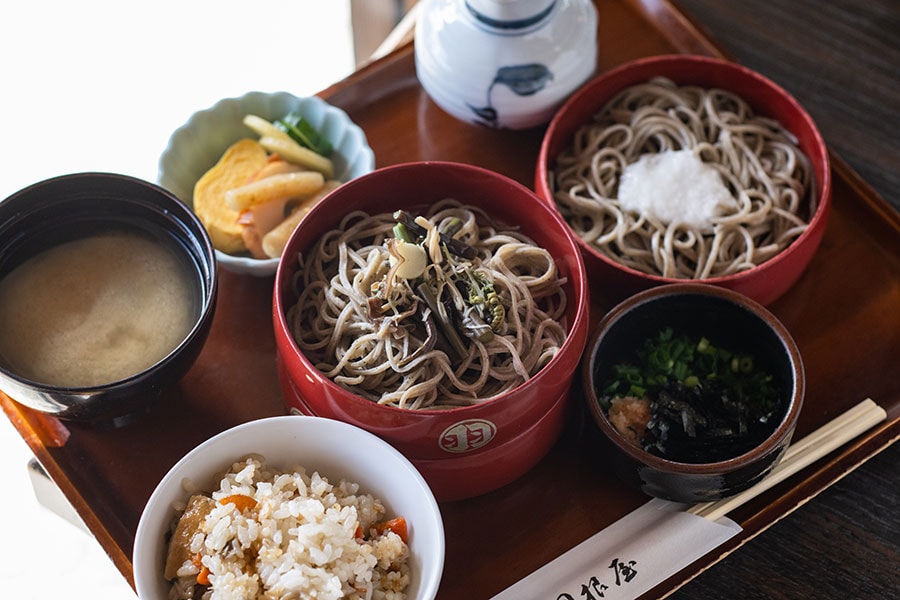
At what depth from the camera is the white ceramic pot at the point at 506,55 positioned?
76.2 inches

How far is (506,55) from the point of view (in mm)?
1944

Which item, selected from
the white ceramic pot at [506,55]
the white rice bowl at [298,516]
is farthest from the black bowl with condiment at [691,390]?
the white ceramic pot at [506,55]

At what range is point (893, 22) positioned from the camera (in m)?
2.39

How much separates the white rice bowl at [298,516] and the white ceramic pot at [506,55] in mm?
830

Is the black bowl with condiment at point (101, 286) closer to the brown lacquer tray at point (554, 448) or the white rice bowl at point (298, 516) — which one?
the brown lacquer tray at point (554, 448)

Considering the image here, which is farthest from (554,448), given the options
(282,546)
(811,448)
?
(282,546)

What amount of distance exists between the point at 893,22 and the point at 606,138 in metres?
0.89

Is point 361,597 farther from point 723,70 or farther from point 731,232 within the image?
point 723,70

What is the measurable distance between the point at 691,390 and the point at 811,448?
24 cm

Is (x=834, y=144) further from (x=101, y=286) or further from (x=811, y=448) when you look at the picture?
(x=101, y=286)

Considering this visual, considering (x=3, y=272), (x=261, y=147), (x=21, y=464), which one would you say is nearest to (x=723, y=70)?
(x=261, y=147)

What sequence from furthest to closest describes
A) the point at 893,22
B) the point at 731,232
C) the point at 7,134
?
1. the point at 7,134
2. the point at 893,22
3. the point at 731,232

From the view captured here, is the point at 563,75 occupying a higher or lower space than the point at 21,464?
higher

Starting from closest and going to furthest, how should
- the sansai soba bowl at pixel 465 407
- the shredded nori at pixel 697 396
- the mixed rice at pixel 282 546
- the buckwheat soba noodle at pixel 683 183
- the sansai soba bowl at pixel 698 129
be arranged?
the mixed rice at pixel 282 546 < the sansai soba bowl at pixel 465 407 < the shredded nori at pixel 697 396 < the sansai soba bowl at pixel 698 129 < the buckwheat soba noodle at pixel 683 183
